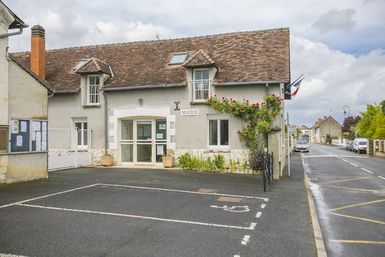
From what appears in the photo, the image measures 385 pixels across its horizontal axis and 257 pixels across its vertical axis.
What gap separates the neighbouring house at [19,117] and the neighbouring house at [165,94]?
17.2ft

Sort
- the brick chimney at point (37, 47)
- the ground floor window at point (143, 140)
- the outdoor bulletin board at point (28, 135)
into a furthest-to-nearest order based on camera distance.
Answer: the brick chimney at point (37, 47) < the ground floor window at point (143, 140) < the outdoor bulletin board at point (28, 135)

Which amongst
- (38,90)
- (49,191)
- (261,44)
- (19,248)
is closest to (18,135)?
(38,90)

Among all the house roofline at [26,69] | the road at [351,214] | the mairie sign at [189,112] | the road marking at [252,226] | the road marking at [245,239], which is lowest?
the road at [351,214]

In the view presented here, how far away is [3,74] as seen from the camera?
12.1 m

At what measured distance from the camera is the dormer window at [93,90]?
19406 millimetres

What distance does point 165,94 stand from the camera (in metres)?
18.2

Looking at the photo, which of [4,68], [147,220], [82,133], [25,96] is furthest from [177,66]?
[147,220]

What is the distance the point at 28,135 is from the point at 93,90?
687cm

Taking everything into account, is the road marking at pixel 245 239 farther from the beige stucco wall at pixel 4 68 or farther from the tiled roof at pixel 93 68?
the tiled roof at pixel 93 68

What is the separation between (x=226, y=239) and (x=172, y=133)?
11837 mm

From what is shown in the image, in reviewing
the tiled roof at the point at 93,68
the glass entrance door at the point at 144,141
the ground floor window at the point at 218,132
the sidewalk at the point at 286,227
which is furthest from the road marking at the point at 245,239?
the tiled roof at the point at 93,68

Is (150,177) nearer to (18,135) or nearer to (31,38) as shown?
(18,135)

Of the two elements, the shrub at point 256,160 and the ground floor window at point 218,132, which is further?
the ground floor window at point 218,132

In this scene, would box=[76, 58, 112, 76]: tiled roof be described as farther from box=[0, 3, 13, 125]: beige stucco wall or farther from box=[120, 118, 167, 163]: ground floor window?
box=[0, 3, 13, 125]: beige stucco wall
